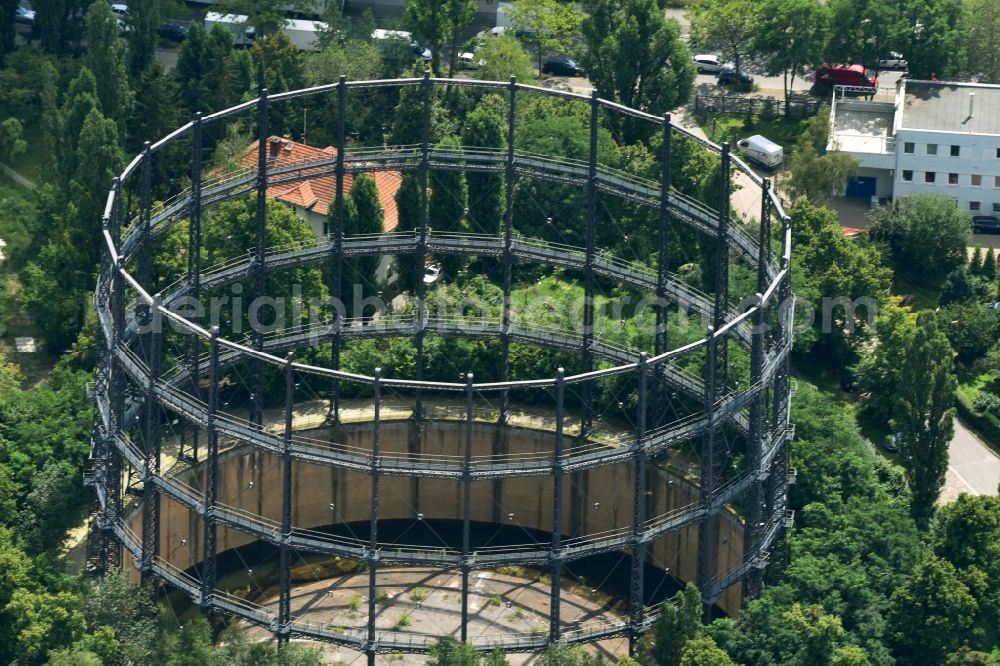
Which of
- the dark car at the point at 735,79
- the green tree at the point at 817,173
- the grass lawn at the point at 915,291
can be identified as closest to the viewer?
the grass lawn at the point at 915,291

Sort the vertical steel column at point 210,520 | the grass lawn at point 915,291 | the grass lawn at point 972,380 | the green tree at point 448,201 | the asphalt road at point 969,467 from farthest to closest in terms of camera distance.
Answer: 1. the grass lawn at point 915,291
2. the green tree at point 448,201
3. the grass lawn at point 972,380
4. the asphalt road at point 969,467
5. the vertical steel column at point 210,520

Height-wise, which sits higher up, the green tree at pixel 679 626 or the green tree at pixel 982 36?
the green tree at pixel 982 36

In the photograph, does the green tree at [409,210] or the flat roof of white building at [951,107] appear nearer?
the green tree at [409,210]

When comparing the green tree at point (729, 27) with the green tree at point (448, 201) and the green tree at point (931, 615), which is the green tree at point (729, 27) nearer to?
the green tree at point (448, 201)

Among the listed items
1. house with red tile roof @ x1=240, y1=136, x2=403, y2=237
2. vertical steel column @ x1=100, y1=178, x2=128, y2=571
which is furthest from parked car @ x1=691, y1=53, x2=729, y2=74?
vertical steel column @ x1=100, y1=178, x2=128, y2=571

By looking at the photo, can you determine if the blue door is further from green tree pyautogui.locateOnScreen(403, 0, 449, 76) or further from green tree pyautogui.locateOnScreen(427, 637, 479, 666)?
green tree pyautogui.locateOnScreen(427, 637, 479, 666)

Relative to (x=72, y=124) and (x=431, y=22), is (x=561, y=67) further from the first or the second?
(x=72, y=124)

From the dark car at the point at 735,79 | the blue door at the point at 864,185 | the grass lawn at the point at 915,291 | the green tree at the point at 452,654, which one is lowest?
the green tree at the point at 452,654

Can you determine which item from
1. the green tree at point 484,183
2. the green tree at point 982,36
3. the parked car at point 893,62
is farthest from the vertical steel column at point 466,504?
the green tree at point 982,36
